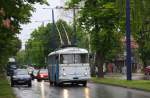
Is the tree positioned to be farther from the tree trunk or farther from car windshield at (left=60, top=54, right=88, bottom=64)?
car windshield at (left=60, top=54, right=88, bottom=64)

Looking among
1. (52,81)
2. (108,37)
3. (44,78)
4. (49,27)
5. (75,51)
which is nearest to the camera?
(75,51)

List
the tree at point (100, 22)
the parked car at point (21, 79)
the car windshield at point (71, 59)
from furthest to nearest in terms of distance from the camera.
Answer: the tree at point (100, 22) < the parked car at point (21, 79) < the car windshield at point (71, 59)

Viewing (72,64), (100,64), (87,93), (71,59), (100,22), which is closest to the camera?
(87,93)

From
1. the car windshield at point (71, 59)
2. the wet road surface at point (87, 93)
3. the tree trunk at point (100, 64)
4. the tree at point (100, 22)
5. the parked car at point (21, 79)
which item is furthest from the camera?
the tree trunk at point (100, 64)

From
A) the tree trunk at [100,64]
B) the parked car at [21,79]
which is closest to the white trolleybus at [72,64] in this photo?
the parked car at [21,79]

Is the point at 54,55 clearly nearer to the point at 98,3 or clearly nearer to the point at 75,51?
the point at 75,51

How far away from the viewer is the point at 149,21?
37.9 meters

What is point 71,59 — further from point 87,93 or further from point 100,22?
point 100,22

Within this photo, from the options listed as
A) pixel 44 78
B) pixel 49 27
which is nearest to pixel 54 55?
pixel 44 78

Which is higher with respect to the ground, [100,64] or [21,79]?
[100,64]

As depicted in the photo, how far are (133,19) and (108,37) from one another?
65.4 feet

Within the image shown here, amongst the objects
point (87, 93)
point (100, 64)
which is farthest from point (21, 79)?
point (87, 93)

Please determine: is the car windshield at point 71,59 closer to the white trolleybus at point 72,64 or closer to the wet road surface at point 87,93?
the white trolleybus at point 72,64

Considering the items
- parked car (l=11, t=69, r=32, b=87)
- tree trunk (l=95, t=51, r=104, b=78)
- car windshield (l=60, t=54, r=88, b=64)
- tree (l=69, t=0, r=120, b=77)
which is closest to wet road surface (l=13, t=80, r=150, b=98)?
car windshield (l=60, t=54, r=88, b=64)
